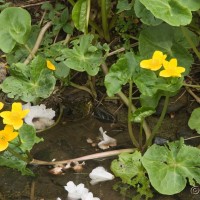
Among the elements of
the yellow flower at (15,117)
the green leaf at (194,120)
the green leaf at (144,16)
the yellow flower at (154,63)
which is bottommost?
the green leaf at (194,120)

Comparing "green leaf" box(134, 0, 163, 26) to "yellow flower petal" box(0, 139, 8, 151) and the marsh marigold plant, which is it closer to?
the marsh marigold plant

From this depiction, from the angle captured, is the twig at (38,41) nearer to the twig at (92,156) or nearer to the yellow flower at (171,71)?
the twig at (92,156)

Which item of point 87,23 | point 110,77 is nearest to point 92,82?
point 87,23

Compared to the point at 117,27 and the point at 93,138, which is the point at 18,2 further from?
the point at 93,138

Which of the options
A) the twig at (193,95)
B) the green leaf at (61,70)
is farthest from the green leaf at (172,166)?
the green leaf at (61,70)

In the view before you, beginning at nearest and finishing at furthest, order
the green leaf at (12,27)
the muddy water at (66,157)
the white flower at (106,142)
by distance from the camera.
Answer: the muddy water at (66,157)
the white flower at (106,142)
the green leaf at (12,27)

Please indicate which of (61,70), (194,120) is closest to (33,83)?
(61,70)

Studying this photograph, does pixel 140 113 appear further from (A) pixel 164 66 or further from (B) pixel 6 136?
(B) pixel 6 136

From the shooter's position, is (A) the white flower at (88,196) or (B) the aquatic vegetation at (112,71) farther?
(A) the white flower at (88,196)
